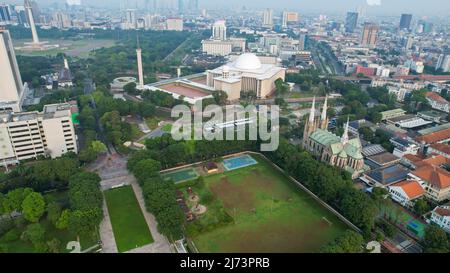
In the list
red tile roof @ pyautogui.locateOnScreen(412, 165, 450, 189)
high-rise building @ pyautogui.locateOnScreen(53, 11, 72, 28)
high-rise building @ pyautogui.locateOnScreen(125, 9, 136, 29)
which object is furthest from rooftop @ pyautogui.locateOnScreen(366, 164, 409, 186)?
high-rise building @ pyautogui.locateOnScreen(53, 11, 72, 28)

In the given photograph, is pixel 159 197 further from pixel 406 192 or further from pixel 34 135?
pixel 406 192

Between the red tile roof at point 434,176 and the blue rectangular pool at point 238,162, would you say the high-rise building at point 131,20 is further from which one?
the red tile roof at point 434,176

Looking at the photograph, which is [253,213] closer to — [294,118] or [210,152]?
[210,152]

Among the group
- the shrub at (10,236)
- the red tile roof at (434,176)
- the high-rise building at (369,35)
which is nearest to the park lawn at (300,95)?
the red tile roof at (434,176)

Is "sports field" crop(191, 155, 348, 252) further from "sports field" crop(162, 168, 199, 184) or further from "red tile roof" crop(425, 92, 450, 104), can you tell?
"red tile roof" crop(425, 92, 450, 104)

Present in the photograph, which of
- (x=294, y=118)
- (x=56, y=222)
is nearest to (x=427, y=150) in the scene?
(x=294, y=118)

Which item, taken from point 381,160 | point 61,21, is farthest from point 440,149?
point 61,21
